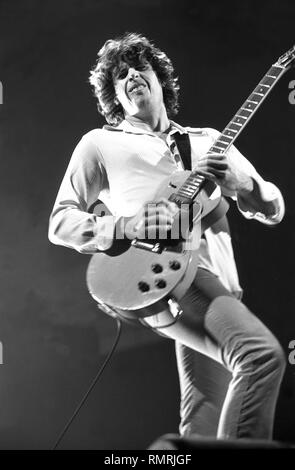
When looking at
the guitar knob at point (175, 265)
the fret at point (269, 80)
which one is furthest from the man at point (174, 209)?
the fret at point (269, 80)

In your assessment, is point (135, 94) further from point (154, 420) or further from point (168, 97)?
point (154, 420)

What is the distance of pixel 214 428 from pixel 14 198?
4.05 ft

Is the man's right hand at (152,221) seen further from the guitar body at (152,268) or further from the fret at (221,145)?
the fret at (221,145)

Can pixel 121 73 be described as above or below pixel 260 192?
above

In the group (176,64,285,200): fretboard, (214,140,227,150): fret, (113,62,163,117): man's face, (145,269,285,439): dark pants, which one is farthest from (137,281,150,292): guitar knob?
(113,62,163,117): man's face

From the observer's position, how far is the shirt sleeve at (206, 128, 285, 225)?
243 cm

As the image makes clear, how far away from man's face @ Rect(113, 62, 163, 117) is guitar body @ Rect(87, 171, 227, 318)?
406 mm

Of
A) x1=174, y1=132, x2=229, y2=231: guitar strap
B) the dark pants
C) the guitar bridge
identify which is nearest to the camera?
the dark pants

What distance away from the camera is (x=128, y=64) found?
2.66 metres

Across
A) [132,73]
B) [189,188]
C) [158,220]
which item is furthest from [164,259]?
[132,73]

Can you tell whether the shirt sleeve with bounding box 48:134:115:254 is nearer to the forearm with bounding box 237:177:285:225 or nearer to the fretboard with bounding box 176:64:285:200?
the fretboard with bounding box 176:64:285:200

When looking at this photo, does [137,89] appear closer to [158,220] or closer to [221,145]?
[221,145]

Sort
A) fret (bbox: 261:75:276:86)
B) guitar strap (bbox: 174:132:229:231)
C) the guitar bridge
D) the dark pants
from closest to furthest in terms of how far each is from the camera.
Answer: the dark pants < the guitar bridge < guitar strap (bbox: 174:132:229:231) < fret (bbox: 261:75:276:86)

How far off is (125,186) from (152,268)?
42 cm
